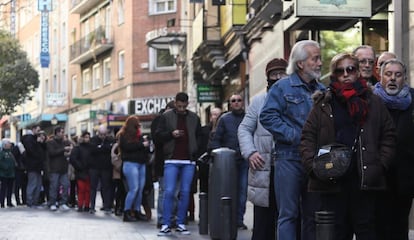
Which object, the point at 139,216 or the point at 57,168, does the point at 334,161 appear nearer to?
the point at 139,216

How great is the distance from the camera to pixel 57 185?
21.3 meters

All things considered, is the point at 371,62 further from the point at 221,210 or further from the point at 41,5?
the point at 41,5

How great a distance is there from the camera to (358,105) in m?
6.96

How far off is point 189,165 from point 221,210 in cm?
212

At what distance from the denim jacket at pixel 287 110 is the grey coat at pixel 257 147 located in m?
0.37

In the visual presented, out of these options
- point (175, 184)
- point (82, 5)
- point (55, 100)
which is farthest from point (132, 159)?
point (55, 100)

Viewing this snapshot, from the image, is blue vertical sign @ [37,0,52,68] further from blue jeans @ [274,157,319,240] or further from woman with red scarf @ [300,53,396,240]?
woman with red scarf @ [300,53,396,240]

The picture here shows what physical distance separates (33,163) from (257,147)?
13.9 meters

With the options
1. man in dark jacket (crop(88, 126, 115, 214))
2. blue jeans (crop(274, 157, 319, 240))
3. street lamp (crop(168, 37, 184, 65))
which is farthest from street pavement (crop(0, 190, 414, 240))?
street lamp (crop(168, 37, 184, 65))

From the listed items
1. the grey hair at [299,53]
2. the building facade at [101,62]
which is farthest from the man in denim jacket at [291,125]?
the building facade at [101,62]

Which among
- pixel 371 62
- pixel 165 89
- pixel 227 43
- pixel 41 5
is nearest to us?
pixel 371 62

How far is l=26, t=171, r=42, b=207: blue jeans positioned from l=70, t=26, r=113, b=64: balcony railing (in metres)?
29.7

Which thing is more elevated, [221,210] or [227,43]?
[227,43]

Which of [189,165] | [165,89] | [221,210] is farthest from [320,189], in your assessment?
[165,89]
